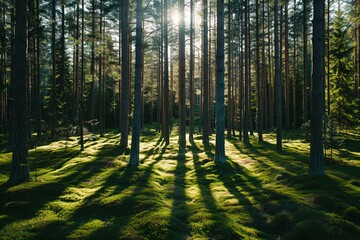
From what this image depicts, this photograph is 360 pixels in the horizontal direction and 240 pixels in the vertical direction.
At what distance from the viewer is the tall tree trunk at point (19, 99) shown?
33.8 ft

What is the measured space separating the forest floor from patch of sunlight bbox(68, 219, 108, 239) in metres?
0.02

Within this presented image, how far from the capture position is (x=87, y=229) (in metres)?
6.60

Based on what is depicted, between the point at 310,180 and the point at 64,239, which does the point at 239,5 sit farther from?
the point at 64,239

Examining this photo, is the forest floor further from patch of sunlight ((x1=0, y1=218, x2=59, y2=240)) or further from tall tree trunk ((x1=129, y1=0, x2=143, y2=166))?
tall tree trunk ((x1=129, y1=0, x2=143, y2=166))

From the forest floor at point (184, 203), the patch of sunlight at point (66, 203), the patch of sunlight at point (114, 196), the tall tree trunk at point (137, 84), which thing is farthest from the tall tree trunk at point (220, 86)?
the patch of sunlight at point (66, 203)

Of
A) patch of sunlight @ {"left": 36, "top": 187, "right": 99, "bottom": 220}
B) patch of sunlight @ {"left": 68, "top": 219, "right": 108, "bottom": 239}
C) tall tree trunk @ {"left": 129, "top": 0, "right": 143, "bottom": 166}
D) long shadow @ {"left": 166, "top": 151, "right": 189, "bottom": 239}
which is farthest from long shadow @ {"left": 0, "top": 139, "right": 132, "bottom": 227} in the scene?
long shadow @ {"left": 166, "top": 151, "right": 189, "bottom": 239}

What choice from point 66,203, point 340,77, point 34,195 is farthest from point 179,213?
point 340,77

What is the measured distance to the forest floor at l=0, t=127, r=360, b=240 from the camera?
21.0ft

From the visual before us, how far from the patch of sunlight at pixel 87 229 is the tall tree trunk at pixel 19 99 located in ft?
16.6

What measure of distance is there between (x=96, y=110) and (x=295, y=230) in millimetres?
46117

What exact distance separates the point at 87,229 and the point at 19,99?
643 centimetres

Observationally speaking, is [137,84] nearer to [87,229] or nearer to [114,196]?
[114,196]

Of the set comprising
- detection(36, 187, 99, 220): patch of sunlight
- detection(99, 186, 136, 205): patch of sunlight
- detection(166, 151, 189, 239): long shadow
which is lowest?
detection(166, 151, 189, 239): long shadow

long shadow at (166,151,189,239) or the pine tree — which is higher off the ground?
the pine tree
